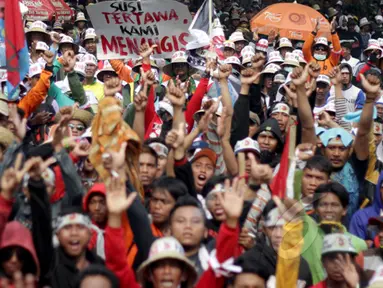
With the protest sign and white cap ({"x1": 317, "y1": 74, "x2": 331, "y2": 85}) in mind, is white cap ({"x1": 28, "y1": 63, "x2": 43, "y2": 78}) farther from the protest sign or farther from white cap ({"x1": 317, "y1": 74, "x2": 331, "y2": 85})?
white cap ({"x1": 317, "y1": 74, "x2": 331, "y2": 85})

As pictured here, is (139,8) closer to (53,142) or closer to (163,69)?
(163,69)

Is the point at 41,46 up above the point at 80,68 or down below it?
above

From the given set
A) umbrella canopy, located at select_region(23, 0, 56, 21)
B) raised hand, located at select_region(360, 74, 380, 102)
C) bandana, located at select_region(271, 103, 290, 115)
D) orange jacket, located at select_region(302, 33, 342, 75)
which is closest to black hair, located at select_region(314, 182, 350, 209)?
raised hand, located at select_region(360, 74, 380, 102)

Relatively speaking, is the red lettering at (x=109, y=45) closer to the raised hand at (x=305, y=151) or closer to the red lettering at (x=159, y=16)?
the red lettering at (x=159, y=16)

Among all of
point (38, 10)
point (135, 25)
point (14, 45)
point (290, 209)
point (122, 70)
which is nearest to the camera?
point (290, 209)

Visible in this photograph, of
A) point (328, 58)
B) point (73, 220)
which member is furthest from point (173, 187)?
point (328, 58)

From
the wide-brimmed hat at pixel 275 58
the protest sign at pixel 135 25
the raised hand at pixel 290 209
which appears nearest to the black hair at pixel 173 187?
the raised hand at pixel 290 209

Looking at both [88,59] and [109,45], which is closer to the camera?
[109,45]

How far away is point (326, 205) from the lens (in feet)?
20.7

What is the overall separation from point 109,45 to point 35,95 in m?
1.48

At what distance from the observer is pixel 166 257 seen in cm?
520

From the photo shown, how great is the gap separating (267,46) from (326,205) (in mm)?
7834

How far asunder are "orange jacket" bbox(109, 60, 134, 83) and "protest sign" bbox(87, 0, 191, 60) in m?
1.13

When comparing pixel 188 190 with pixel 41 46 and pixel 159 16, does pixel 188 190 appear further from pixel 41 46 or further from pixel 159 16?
pixel 41 46
